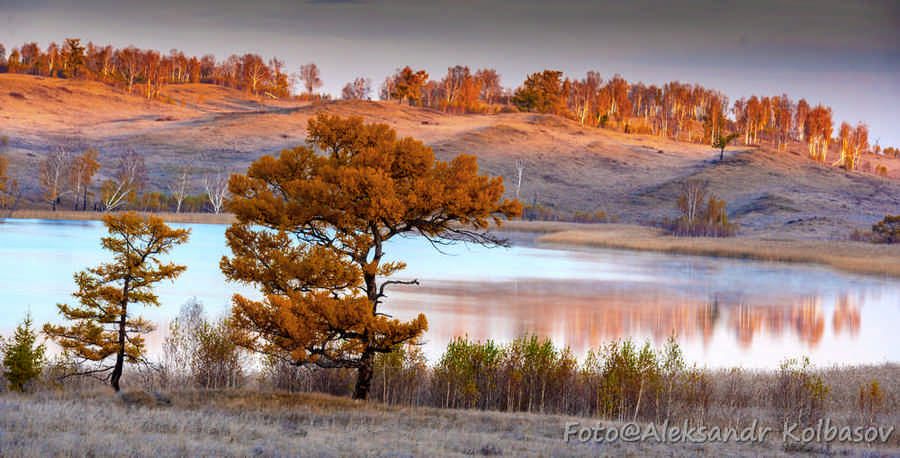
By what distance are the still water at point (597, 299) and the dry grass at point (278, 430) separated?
582 cm

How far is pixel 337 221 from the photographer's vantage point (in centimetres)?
1441

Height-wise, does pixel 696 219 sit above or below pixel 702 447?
above

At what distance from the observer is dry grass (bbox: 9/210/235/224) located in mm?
64875

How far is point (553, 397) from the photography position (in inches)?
591

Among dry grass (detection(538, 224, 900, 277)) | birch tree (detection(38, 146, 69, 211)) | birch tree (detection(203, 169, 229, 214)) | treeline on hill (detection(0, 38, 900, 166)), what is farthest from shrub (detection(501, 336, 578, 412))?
treeline on hill (detection(0, 38, 900, 166))

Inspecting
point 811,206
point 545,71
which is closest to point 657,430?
point 811,206

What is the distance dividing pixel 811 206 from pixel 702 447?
88.3 m

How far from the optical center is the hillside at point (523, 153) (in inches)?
3590

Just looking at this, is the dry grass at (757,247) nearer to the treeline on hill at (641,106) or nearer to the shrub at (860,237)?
the shrub at (860,237)

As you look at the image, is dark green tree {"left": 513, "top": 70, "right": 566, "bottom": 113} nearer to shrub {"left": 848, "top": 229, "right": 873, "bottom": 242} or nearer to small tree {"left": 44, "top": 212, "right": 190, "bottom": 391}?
shrub {"left": 848, "top": 229, "right": 873, "bottom": 242}

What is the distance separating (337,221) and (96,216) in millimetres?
58567

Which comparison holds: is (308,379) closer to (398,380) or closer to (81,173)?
(398,380)

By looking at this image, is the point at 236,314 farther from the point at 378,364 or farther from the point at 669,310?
the point at 669,310

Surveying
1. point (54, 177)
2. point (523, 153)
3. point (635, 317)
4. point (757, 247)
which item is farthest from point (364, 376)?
point (523, 153)
